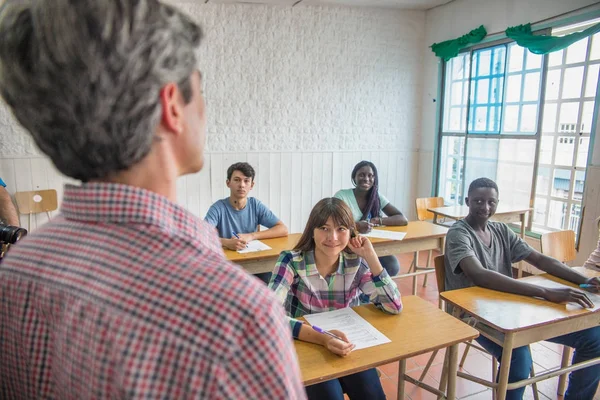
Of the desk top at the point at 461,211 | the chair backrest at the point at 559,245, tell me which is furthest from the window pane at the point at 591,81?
the chair backrest at the point at 559,245

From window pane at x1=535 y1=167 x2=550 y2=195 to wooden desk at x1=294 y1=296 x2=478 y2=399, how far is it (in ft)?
9.72

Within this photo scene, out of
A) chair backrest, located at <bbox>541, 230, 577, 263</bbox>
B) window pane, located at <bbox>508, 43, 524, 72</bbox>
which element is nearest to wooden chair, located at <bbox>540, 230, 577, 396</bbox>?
chair backrest, located at <bbox>541, 230, 577, 263</bbox>

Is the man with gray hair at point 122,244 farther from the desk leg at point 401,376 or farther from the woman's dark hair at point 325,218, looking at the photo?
the desk leg at point 401,376

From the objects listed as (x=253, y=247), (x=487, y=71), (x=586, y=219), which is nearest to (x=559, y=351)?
(x=586, y=219)

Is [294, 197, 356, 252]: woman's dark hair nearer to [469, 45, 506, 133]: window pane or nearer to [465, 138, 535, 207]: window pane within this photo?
[465, 138, 535, 207]: window pane

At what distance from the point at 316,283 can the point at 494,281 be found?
843mm

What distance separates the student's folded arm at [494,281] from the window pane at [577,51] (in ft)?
9.05

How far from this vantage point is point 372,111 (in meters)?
5.12

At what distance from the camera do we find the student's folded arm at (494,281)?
1.85 metres

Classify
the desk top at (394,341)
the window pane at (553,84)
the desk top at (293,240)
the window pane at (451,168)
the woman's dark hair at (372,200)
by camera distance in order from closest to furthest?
the desk top at (394,341), the desk top at (293,240), the woman's dark hair at (372,200), the window pane at (553,84), the window pane at (451,168)

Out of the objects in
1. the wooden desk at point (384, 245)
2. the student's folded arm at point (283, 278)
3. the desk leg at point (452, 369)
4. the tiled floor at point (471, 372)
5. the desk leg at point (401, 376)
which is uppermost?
the student's folded arm at point (283, 278)

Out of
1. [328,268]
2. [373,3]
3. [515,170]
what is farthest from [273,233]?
[373,3]

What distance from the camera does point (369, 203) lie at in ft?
11.1

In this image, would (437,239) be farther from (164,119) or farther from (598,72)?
(164,119)
